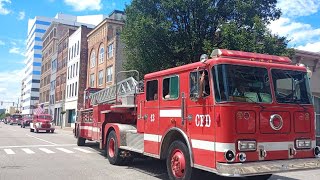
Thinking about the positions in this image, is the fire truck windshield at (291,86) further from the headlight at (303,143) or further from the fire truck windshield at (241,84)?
the headlight at (303,143)

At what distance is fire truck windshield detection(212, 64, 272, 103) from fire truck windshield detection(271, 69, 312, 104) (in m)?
0.27

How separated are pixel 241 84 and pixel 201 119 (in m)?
1.11

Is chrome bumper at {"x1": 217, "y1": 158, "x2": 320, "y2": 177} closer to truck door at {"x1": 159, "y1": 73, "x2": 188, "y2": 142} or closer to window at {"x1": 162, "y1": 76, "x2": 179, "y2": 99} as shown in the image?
truck door at {"x1": 159, "y1": 73, "x2": 188, "y2": 142}

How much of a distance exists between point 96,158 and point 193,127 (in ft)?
22.5

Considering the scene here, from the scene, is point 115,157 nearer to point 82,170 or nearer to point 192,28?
point 82,170

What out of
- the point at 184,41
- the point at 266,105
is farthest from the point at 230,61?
the point at 184,41

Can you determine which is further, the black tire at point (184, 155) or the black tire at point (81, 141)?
the black tire at point (81, 141)

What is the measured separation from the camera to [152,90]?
1014 centimetres

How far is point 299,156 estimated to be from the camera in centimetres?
805

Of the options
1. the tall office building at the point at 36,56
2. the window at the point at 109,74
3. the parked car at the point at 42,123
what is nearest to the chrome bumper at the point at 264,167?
the parked car at the point at 42,123

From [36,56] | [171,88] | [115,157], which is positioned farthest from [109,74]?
[36,56]

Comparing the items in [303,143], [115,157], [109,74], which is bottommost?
[115,157]

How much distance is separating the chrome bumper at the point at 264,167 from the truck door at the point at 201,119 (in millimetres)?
452

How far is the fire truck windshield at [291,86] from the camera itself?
26.7 feet
